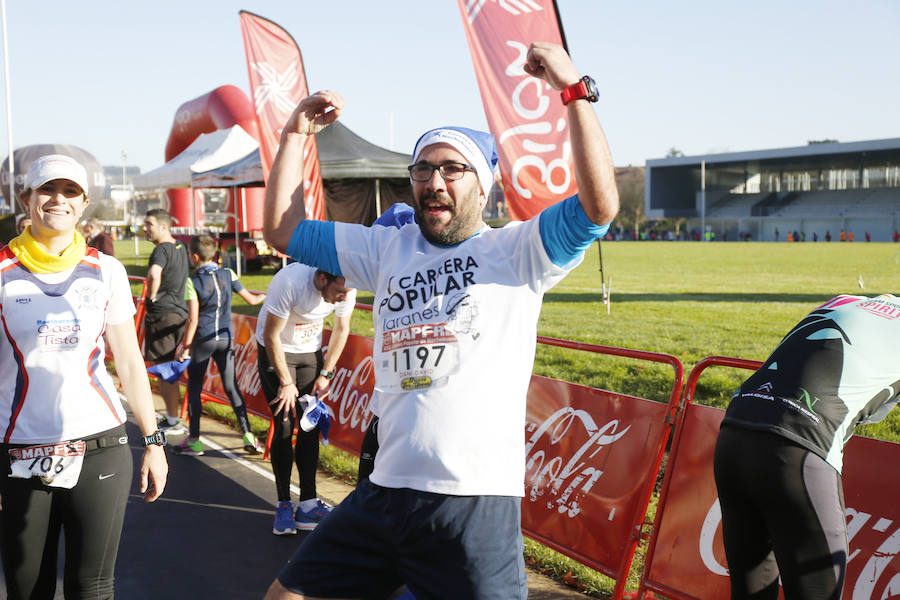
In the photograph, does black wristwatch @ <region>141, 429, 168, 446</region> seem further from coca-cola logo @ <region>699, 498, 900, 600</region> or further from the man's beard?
coca-cola logo @ <region>699, 498, 900, 600</region>

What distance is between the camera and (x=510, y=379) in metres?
2.36

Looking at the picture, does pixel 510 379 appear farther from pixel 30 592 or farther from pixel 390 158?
pixel 390 158

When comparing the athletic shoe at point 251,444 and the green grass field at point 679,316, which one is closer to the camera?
the athletic shoe at point 251,444

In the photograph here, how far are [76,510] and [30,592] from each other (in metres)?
0.38

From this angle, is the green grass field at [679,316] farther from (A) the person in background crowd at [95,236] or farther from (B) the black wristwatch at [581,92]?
(B) the black wristwatch at [581,92]

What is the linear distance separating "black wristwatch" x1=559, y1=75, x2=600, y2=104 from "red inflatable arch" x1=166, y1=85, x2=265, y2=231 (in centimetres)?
2425

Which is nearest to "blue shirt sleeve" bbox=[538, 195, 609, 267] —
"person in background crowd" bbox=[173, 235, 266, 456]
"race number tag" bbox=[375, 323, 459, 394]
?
"race number tag" bbox=[375, 323, 459, 394]

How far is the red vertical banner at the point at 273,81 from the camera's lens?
10883 millimetres

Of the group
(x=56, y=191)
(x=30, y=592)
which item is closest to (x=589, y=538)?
(x=30, y=592)

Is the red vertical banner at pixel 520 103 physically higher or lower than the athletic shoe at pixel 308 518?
higher

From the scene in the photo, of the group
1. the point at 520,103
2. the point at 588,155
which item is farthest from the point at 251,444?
the point at 588,155

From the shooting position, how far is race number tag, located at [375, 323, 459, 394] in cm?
232

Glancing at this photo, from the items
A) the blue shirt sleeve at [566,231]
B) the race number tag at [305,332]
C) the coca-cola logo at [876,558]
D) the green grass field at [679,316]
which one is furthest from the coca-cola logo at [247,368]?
the blue shirt sleeve at [566,231]

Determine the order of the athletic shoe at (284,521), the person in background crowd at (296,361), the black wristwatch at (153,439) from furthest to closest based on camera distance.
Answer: the athletic shoe at (284,521)
the person in background crowd at (296,361)
the black wristwatch at (153,439)
